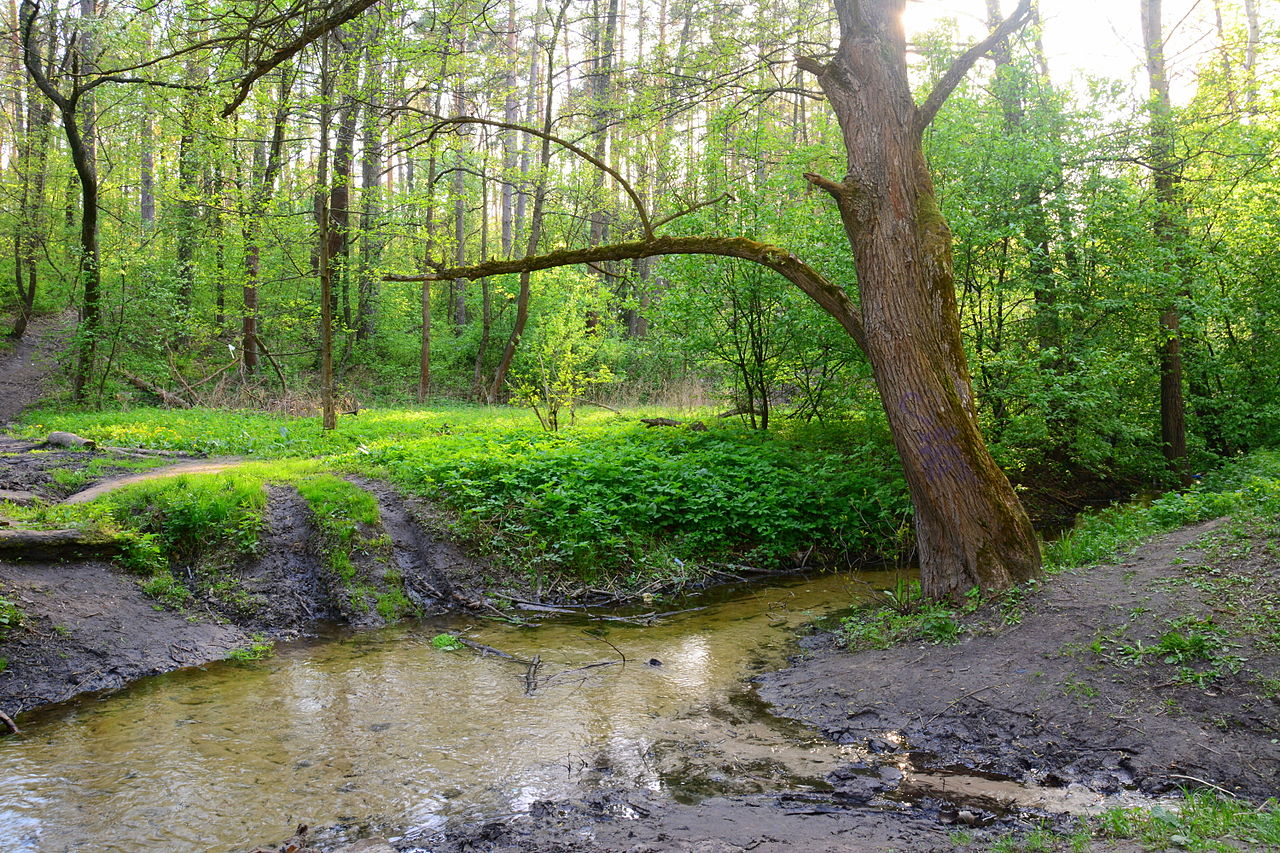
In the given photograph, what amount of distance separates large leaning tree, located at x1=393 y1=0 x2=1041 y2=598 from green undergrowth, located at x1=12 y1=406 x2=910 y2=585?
2.39 m

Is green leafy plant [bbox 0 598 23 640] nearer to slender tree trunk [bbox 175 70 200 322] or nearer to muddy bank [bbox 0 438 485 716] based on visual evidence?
muddy bank [bbox 0 438 485 716]

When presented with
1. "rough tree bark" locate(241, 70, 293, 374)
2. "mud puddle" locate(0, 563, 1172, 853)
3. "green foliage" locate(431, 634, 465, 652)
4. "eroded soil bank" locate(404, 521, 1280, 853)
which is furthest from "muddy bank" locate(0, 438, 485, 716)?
"rough tree bark" locate(241, 70, 293, 374)

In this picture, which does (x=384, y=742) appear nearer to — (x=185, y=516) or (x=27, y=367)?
(x=185, y=516)

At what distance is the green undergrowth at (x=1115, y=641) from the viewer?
4.38 meters

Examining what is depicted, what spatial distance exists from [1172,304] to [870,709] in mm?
9224

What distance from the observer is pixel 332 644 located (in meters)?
6.76

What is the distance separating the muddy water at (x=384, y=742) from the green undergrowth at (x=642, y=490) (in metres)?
1.84

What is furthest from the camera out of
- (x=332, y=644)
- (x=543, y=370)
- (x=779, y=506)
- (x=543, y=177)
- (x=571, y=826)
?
(x=543, y=177)

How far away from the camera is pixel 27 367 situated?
742 inches

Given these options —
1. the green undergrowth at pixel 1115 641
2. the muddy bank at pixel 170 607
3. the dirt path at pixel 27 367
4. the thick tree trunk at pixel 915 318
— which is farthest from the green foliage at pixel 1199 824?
the dirt path at pixel 27 367

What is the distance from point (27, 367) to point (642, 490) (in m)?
17.9

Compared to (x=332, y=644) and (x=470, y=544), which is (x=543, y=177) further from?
(x=332, y=644)

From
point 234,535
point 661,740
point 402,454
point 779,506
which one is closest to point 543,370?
point 402,454

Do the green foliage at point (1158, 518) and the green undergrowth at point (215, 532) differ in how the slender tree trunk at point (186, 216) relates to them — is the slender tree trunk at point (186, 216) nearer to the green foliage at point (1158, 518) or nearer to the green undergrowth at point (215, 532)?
the green undergrowth at point (215, 532)
